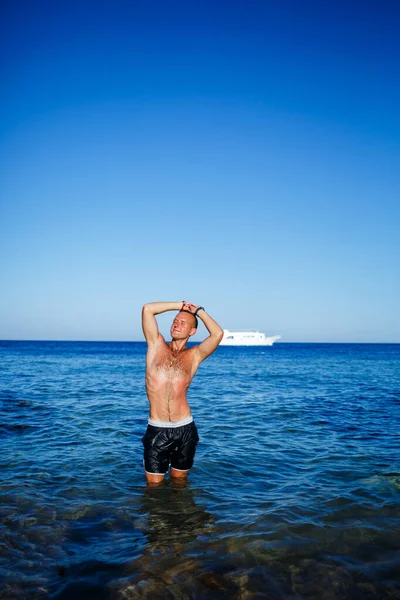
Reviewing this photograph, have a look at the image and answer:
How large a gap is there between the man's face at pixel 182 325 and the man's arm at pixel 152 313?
17 cm

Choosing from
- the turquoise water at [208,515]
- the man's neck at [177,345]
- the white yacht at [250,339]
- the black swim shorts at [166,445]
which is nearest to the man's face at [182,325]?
the man's neck at [177,345]

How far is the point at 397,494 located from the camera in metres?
6.86

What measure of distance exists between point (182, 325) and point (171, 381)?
2.86 feet

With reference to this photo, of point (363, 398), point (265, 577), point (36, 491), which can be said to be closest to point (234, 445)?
point (36, 491)

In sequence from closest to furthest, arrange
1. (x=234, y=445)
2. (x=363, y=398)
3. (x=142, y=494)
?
(x=142, y=494) < (x=234, y=445) < (x=363, y=398)

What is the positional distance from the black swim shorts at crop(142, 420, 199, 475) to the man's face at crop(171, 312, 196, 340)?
1372 mm

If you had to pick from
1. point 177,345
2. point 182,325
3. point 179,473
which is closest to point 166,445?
point 179,473

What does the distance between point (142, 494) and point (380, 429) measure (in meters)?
8.70

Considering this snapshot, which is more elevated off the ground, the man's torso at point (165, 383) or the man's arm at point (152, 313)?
the man's arm at point (152, 313)

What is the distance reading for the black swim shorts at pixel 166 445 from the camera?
20.0 feet

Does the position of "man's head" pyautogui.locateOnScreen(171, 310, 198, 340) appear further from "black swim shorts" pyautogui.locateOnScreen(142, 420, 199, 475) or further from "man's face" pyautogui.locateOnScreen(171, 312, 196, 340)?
"black swim shorts" pyautogui.locateOnScreen(142, 420, 199, 475)

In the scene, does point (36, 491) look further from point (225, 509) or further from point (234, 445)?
point (234, 445)

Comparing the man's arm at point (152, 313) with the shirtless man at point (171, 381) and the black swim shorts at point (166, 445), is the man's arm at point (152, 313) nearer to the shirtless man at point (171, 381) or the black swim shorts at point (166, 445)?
the shirtless man at point (171, 381)

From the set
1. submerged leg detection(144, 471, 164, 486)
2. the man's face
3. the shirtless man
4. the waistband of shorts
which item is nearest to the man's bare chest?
the shirtless man
